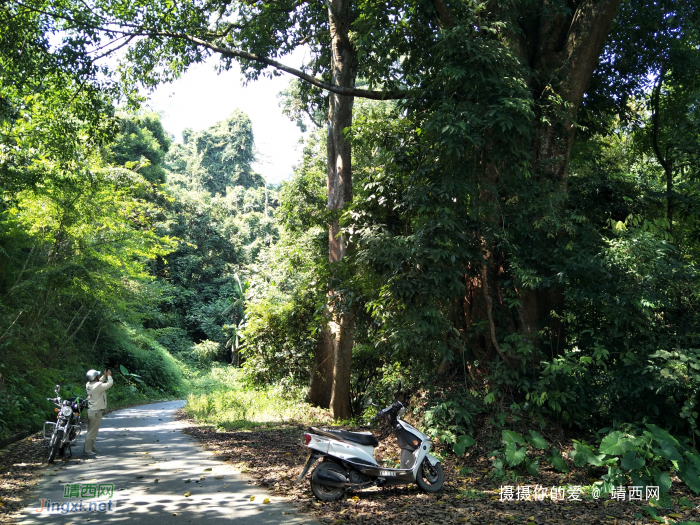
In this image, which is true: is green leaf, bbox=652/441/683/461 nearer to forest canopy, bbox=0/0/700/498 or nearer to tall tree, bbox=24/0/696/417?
forest canopy, bbox=0/0/700/498

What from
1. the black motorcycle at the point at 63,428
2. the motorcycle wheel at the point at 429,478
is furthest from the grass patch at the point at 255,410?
the motorcycle wheel at the point at 429,478

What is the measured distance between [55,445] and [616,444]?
8.33 meters

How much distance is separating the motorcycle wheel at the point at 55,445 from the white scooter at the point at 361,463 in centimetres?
467

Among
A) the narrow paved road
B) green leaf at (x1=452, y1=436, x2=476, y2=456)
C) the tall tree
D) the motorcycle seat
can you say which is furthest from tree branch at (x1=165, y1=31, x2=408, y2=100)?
the narrow paved road

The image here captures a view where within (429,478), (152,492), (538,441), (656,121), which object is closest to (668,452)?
(538,441)

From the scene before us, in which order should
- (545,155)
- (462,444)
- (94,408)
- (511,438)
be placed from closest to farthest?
1. (511,438)
2. (462,444)
3. (94,408)
4. (545,155)

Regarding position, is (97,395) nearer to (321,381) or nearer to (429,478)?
(429,478)

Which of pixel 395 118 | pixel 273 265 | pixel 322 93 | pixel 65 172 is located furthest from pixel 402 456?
pixel 273 265

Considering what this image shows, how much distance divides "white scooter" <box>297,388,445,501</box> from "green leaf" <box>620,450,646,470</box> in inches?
89.4

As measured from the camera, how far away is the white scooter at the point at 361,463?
614cm

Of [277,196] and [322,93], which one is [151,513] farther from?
[277,196]

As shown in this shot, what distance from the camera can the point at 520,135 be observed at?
8109 mm

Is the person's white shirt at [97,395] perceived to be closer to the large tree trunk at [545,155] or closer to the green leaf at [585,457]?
the large tree trunk at [545,155]

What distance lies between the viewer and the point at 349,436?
6.40 m
